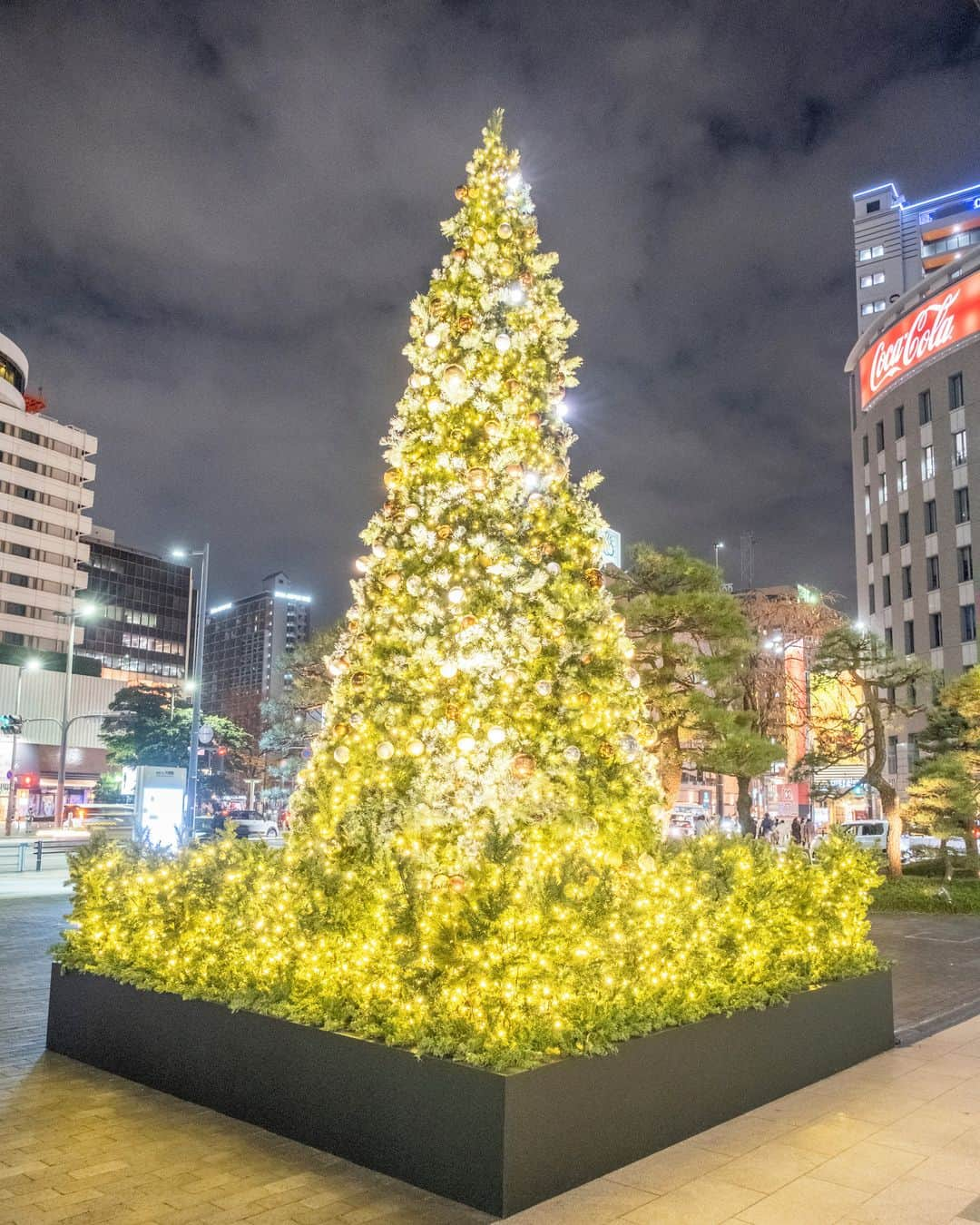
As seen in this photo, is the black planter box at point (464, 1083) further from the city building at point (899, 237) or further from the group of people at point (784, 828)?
the city building at point (899, 237)

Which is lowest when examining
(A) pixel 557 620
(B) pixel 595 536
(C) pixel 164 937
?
(C) pixel 164 937

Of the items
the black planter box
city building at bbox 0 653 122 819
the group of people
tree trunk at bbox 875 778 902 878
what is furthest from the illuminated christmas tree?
city building at bbox 0 653 122 819

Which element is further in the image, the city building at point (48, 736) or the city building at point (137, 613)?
the city building at point (137, 613)

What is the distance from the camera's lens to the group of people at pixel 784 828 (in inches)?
1261

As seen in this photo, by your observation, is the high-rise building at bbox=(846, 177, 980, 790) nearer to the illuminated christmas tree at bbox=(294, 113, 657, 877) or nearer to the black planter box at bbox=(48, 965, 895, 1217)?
the black planter box at bbox=(48, 965, 895, 1217)

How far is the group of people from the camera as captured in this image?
32.0m

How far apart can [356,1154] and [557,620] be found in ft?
11.8

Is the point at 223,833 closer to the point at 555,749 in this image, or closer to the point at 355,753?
the point at 355,753

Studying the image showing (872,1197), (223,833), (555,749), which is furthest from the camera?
(223,833)

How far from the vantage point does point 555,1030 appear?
5.17 meters

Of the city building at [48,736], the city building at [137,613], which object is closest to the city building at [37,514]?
the city building at [48,736]

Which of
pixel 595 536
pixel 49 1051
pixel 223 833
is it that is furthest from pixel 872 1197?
pixel 49 1051

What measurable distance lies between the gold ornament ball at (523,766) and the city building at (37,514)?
67220 millimetres

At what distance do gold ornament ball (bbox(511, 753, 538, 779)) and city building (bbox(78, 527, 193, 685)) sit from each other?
305ft
